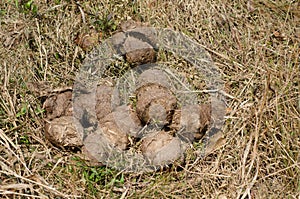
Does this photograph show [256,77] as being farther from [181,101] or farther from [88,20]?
[88,20]

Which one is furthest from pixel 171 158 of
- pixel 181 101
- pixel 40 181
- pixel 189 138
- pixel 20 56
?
pixel 20 56

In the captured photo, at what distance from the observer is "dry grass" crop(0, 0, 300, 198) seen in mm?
2496

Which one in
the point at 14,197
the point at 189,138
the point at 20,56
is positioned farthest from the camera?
the point at 20,56

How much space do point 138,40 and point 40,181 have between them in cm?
99

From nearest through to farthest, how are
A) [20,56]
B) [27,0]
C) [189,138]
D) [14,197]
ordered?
[14,197]
[189,138]
[20,56]
[27,0]

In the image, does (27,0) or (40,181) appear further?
(27,0)

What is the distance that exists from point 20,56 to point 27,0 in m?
0.41

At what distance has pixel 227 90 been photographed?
9.37 feet

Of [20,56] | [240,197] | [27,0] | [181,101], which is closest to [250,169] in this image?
[240,197]

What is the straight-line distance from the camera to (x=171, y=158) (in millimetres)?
2523

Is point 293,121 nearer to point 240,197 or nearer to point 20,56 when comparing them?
point 240,197

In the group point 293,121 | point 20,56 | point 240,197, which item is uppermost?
point 20,56

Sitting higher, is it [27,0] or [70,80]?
[27,0]

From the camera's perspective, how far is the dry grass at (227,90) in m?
2.50
